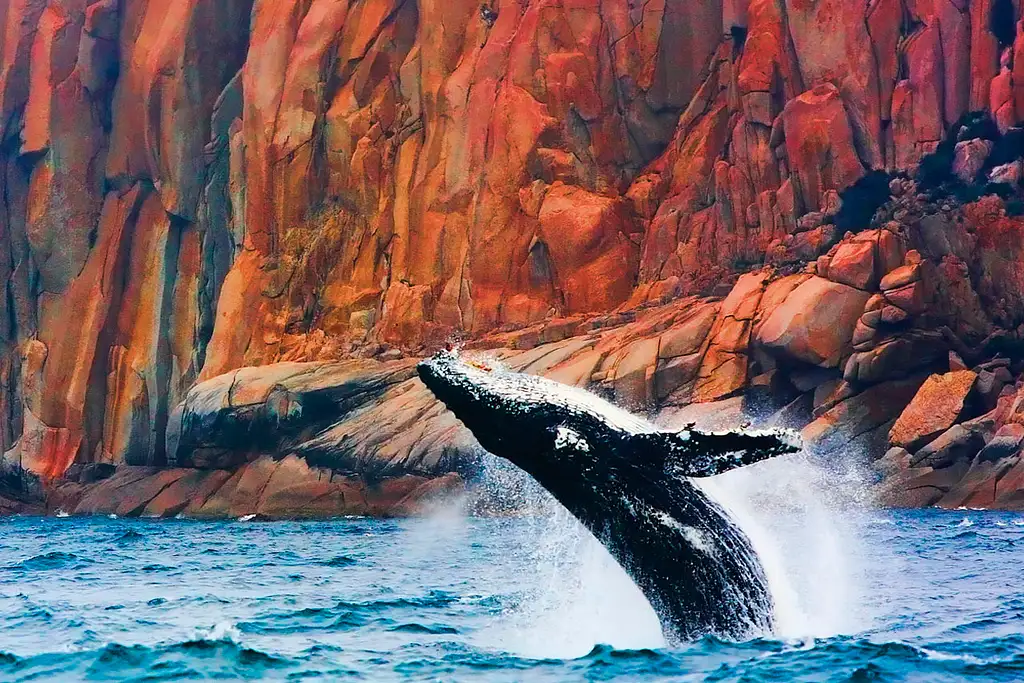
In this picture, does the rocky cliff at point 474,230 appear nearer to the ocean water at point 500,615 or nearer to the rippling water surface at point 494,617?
the ocean water at point 500,615

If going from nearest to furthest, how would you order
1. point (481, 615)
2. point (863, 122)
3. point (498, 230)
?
1. point (481, 615)
2. point (863, 122)
3. point (498, 230)

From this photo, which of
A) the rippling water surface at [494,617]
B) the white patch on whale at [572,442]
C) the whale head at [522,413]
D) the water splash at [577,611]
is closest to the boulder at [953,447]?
the rippling water surface at [494,617]

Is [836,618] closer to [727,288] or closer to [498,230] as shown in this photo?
[727,288]

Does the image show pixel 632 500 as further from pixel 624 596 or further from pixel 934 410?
pixel 934 410

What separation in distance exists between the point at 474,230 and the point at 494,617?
1249 inches

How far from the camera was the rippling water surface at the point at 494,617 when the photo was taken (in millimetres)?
11461

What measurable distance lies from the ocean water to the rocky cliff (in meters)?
11.6

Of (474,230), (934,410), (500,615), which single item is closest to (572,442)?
(500,615)

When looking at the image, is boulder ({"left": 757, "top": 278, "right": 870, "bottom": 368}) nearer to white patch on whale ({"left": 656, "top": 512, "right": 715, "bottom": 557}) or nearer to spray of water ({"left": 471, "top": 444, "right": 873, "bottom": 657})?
spray of water ({"left": 471, "top": 444, "right": 873, "bottom": 657})

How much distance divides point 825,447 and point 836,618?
924 inches

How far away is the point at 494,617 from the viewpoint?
50.3 feet

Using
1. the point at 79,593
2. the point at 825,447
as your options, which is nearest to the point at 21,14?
the point at 825,447

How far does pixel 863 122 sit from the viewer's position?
40.8 metres

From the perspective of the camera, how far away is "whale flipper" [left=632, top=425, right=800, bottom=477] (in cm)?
970
